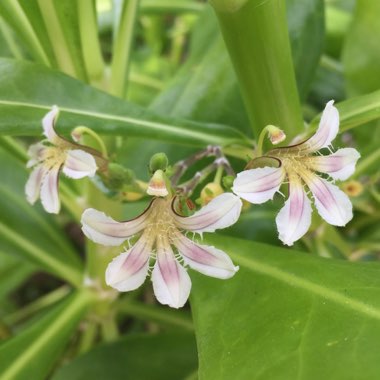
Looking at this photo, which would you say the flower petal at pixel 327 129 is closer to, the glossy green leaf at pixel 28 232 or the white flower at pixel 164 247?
the white flower at pixel 164 247

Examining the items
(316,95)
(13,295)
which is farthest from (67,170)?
(13,295)

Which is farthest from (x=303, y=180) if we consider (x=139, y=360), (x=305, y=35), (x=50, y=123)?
(x=139, y=360)

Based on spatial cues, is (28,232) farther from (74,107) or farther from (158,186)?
(158,186)

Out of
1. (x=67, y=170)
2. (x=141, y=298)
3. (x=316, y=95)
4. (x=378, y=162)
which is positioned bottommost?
(x=141, y=298)

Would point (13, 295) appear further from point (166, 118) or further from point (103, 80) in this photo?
point (166, 118)

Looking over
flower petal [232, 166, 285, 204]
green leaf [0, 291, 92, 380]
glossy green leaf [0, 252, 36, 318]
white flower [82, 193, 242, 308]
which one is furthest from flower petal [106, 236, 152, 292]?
glossy green leaf [0, 252, 36, 318]

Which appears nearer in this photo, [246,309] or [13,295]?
[246,309]
